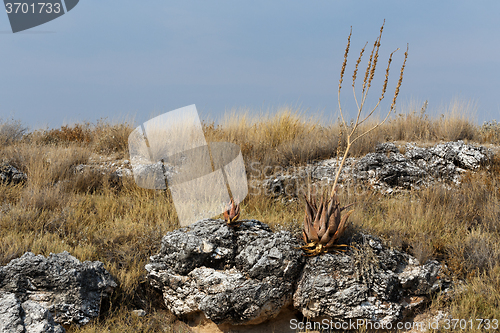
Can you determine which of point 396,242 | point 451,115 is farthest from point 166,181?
point 451,115

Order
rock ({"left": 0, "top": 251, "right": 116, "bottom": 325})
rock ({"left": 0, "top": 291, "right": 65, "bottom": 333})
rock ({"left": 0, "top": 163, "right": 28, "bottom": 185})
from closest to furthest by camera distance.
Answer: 1. rock ({"left": 0, "top": 291, "right": 65, "bottom": 333})
2. rock ({"left": 0, "top": 251, "right": 116, "bottom": 325})
3. rock ({"left": 0, "top": 163, "right": 28, "bottom": 185})

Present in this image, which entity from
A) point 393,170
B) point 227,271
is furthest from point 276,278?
point 393,170

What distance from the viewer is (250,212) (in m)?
6.69

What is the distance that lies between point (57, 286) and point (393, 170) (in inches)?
255

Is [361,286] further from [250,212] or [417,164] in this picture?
[417,164]

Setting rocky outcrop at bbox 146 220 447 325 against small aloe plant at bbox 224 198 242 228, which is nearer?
rocky outcrop at bbox 146 220 447 325

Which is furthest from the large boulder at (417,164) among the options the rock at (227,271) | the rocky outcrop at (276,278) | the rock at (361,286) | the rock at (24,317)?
the rock at (24,317)

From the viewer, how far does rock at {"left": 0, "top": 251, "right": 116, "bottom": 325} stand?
4383mm

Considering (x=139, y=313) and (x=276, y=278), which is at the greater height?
(x=276, y=278)

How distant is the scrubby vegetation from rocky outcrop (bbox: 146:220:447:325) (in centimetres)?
36

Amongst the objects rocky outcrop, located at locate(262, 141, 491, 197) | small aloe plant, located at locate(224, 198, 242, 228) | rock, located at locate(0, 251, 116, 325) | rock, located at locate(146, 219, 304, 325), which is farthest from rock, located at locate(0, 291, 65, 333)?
rocky outcrop, located at locate(262, 141, 491, 197)

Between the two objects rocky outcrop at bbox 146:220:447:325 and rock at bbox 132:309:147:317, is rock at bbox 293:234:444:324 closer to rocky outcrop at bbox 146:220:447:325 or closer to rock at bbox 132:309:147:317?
rocky outcrop at bbox 146:220:447:325

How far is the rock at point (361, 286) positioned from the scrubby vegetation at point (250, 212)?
1.26ft

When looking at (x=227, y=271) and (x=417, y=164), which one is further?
(x=417, y=164)
